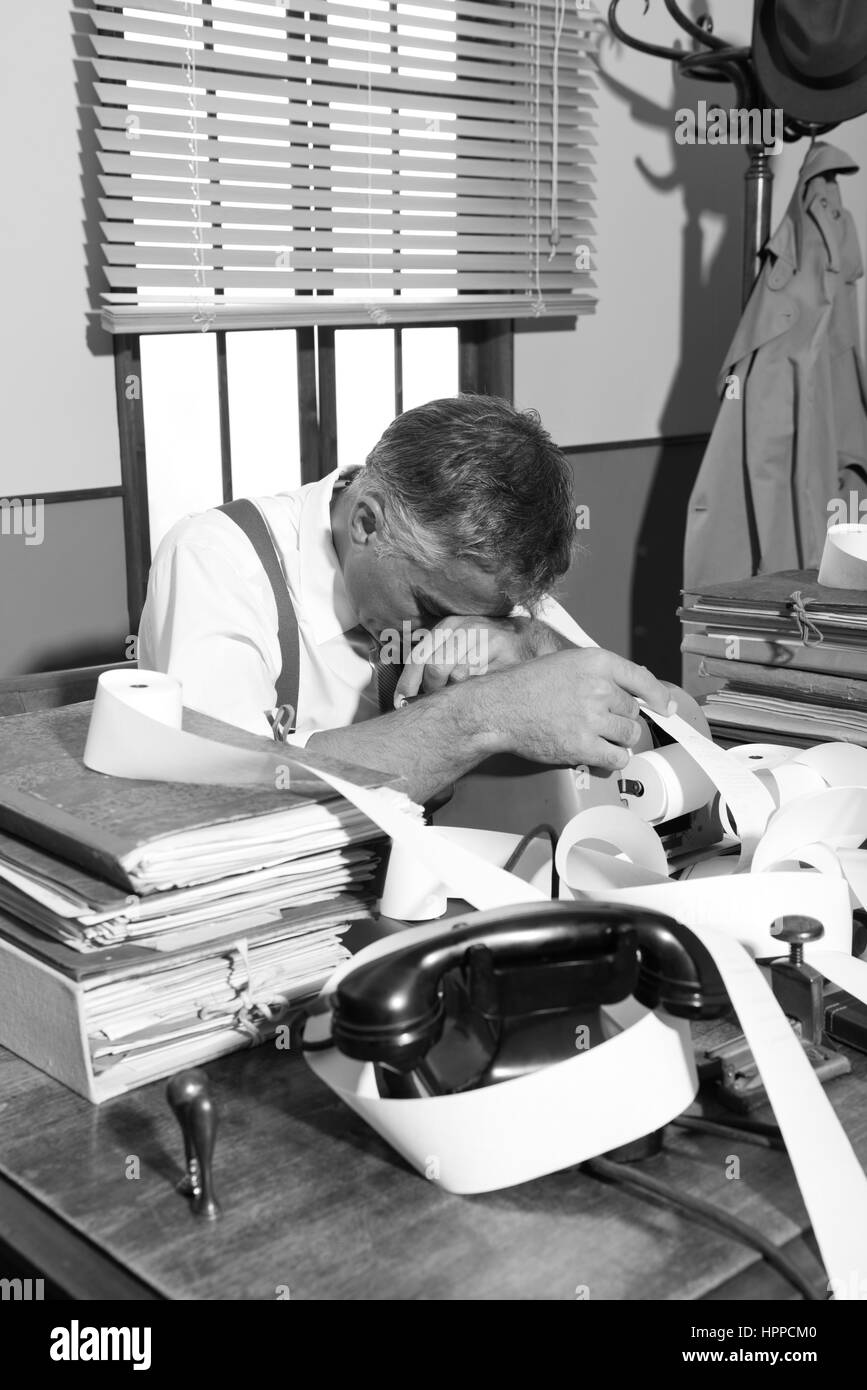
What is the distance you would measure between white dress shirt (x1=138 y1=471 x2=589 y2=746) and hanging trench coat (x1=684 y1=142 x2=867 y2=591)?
5.22 feet

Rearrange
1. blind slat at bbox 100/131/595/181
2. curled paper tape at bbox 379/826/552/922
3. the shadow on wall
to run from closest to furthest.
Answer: curled paper tape at bbox 379/826/552/922, blind slat at bbox 100/131/595/181, the shadow on wall

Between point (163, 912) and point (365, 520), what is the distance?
915 millimetres

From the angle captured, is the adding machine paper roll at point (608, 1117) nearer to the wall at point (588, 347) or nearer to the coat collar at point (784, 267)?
the wall at point (588, 347)

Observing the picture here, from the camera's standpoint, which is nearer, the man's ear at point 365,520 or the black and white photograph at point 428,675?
the black and white photograph at point 428,675

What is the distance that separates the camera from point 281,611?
1.79 m

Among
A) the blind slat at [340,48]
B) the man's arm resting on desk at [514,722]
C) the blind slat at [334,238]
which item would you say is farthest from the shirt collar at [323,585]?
the blind slat at [340,48]

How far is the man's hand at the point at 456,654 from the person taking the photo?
167 centimetres

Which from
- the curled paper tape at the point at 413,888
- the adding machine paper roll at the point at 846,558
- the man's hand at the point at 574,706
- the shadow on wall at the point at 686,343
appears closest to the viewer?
the curled paper tape at the point at 413,888

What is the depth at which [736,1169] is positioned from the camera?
0.79 m

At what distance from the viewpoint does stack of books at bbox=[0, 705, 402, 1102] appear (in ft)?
2.84

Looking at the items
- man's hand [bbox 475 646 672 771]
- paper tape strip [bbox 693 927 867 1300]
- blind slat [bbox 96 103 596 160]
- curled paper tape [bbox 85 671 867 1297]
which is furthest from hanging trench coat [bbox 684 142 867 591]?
paper tape strip [bbox 693 927 867 1300]

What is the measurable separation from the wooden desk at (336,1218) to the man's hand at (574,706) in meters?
0.61

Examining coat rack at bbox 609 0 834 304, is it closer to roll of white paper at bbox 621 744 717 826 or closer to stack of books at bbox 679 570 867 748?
stack of books at bbox 679 570 867 748
